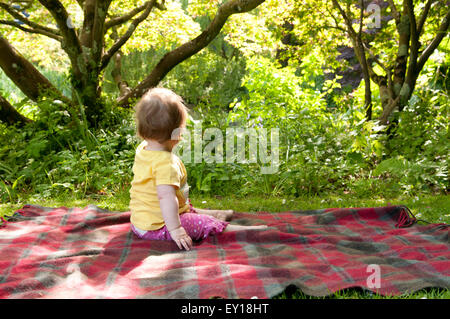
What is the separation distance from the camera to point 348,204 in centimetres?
422

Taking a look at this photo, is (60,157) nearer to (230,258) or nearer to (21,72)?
(21,72)

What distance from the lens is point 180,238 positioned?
268 centimetres

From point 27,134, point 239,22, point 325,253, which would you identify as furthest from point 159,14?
point 325,253

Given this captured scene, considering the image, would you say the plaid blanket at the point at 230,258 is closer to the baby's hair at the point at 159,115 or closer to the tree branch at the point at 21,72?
the baby's hair at the point at 159,115

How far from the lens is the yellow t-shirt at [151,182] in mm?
2691

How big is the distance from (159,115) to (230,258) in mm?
958

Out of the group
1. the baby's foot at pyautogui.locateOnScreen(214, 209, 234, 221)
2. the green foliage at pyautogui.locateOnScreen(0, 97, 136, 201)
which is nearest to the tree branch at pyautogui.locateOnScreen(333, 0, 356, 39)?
the green foliage at pyautogui.locateOnScreen(0, 97, 136, 201)

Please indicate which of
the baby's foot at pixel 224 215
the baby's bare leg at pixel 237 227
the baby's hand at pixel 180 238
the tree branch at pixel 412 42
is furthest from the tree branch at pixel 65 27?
the tree branch at pixel 412 42

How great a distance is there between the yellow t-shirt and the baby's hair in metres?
0.13

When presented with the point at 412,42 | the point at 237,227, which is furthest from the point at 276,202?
the point at 412,42

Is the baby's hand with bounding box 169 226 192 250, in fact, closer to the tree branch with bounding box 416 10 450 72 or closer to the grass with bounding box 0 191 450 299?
the grass with bounding box 0 191 450 299

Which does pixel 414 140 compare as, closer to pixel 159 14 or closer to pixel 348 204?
pixel 348 204

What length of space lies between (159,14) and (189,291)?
7836mm

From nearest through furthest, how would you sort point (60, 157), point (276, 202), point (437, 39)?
1. point (276, 202)
2. point (60, 157)
3. point (437, 39)
